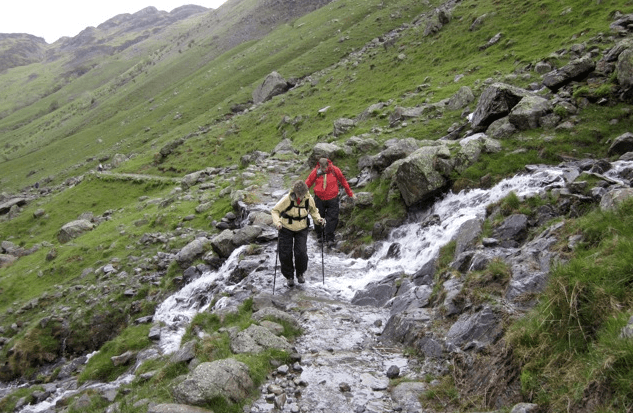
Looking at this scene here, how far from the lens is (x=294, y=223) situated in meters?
15.9

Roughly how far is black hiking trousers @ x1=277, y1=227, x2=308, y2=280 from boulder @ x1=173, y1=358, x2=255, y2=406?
22.0ft

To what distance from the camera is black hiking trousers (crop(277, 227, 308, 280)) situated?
16250 millimetres

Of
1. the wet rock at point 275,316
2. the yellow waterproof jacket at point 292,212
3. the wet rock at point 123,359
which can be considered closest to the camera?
the wet rock at point 275,316

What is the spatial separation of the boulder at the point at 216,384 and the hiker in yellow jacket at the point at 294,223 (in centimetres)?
634

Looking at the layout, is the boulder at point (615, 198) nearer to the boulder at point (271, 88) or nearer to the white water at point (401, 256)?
the white water at point (401, 256)

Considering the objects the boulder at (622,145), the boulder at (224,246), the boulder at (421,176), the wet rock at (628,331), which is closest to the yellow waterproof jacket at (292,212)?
the boulder at (421,176)

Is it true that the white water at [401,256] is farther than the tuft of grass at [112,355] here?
No

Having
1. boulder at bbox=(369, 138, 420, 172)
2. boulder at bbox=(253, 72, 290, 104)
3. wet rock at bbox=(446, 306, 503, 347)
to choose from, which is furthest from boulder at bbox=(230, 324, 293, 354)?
boulder at bbox=(253, 72, 290, 104)

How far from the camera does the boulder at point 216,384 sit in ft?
29.3

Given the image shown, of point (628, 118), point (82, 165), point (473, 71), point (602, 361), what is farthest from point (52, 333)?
point (82, 165)

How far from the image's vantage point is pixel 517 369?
7527 millimetres

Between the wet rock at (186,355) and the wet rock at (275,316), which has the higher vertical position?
the wet rock at (186,355)

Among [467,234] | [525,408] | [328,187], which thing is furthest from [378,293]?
[525,408]

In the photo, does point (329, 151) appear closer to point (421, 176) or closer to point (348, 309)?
point (421, 176)
